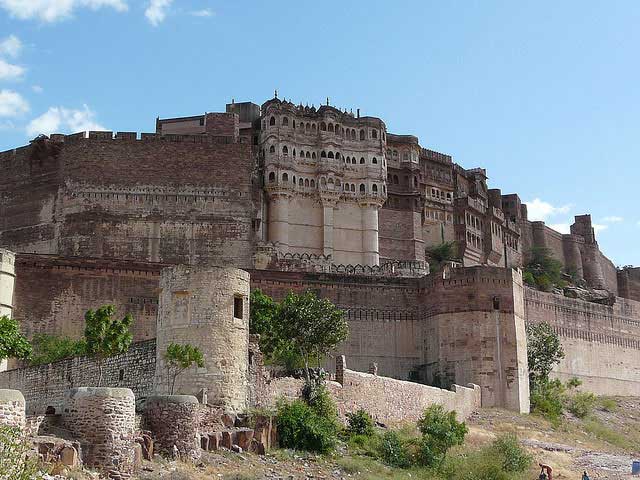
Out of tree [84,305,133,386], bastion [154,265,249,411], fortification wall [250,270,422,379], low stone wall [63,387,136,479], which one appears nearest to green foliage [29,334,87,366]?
tree [84,305,133,386]

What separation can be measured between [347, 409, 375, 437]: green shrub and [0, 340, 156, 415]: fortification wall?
20.3ft

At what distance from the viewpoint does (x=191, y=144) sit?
53844 mm

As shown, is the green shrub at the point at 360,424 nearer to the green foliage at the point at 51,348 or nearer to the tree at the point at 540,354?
the green foliage at the point at 51,348

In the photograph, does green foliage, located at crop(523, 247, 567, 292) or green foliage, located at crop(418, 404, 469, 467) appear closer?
green foliage, located at crop(418, 404, 469, 467)

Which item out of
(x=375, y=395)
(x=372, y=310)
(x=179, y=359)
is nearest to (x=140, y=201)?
(x=372, y=310)

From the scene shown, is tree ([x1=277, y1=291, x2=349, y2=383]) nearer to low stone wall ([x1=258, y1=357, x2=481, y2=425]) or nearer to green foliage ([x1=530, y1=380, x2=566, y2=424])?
low stone wall ([x1=258, y1=357, x2=481, y2=425])

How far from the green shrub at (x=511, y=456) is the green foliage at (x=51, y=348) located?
13859mm

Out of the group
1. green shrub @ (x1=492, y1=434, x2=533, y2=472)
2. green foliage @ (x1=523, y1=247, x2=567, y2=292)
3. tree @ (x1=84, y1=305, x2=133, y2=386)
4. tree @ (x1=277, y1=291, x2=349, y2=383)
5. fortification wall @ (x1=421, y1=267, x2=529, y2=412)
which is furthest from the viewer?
green foliage @ (x1=523, y1=247, x2=567, y2=292)

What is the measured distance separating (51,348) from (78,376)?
10829 mm

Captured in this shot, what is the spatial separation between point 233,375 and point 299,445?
273cm

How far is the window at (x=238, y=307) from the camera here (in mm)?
23562

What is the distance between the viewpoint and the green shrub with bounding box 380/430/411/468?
2608cm

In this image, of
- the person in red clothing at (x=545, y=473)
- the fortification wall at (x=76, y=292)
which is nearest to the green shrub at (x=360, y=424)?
the person in red clothing at (x=545, y=473)

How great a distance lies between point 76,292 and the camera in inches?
1682
